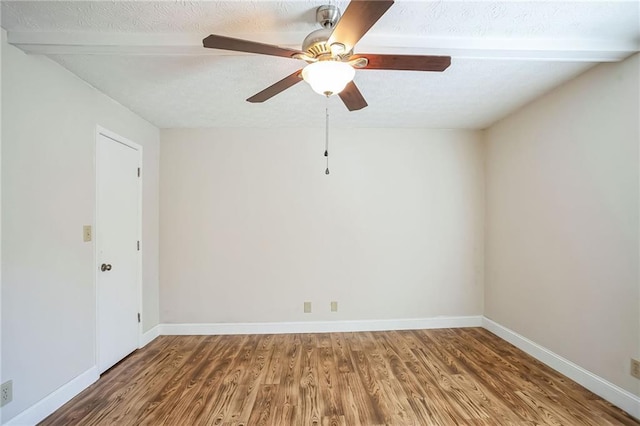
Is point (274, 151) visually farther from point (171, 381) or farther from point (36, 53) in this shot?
point (171, 381)

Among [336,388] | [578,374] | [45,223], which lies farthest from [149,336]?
[578,374]

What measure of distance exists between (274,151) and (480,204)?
2.61 metres

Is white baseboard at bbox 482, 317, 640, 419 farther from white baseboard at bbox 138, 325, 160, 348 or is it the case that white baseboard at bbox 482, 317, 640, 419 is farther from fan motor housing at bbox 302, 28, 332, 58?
white baseboard at bbox 138, 325, 160, 348

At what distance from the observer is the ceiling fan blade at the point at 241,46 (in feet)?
4.28

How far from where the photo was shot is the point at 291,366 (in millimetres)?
2629

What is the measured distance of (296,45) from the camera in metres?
1.80

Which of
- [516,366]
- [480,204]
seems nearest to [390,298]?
[516,366]

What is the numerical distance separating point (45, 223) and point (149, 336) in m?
1.77

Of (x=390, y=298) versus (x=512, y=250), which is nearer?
(x=512, y=250)

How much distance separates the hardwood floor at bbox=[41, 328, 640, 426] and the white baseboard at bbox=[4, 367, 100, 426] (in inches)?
2.0

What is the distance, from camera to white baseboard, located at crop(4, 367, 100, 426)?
183 centimetres

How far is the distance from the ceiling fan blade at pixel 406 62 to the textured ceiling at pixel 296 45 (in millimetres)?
319

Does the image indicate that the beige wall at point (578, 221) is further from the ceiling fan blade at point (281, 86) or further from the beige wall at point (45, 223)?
the beige wall at point (45, 223)

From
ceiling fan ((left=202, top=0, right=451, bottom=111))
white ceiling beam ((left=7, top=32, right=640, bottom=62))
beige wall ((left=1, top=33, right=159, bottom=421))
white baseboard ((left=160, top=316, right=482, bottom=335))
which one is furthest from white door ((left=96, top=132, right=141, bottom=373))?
ceiling fan ((left=202, top=0, right=451, bottom=111))
